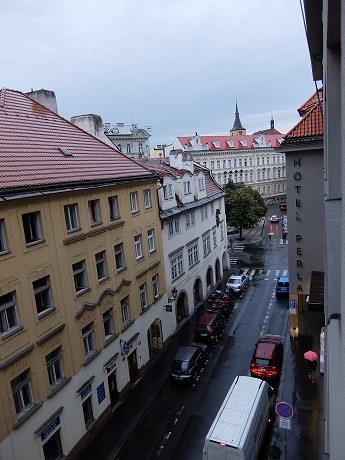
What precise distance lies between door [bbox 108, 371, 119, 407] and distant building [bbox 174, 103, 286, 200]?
61.7 metres

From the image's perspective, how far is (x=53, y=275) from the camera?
56.4 feet

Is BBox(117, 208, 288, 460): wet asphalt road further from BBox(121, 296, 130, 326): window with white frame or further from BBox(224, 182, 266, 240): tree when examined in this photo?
BBox(224, 182, 266, 240): tree

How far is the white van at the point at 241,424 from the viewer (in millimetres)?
13914

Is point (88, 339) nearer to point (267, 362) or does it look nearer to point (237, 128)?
point (267, 362)

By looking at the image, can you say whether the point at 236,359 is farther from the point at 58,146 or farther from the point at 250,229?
the point at 250,229

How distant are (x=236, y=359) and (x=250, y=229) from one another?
43.5 meters

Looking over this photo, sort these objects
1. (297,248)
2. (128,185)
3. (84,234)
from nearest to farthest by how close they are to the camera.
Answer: (84,234) → (128,185) → (297,248)

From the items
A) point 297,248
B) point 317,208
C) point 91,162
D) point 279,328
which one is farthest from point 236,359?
point 91,162

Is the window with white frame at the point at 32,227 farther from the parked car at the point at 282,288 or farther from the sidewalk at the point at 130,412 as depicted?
the parked car at the point at 282,288

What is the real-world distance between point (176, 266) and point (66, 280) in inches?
540

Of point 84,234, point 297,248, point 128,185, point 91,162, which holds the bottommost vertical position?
point 297,248

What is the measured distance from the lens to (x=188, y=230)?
110 ft

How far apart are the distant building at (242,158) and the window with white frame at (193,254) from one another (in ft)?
151

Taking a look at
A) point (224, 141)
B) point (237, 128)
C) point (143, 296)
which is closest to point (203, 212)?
point (143, 296)
